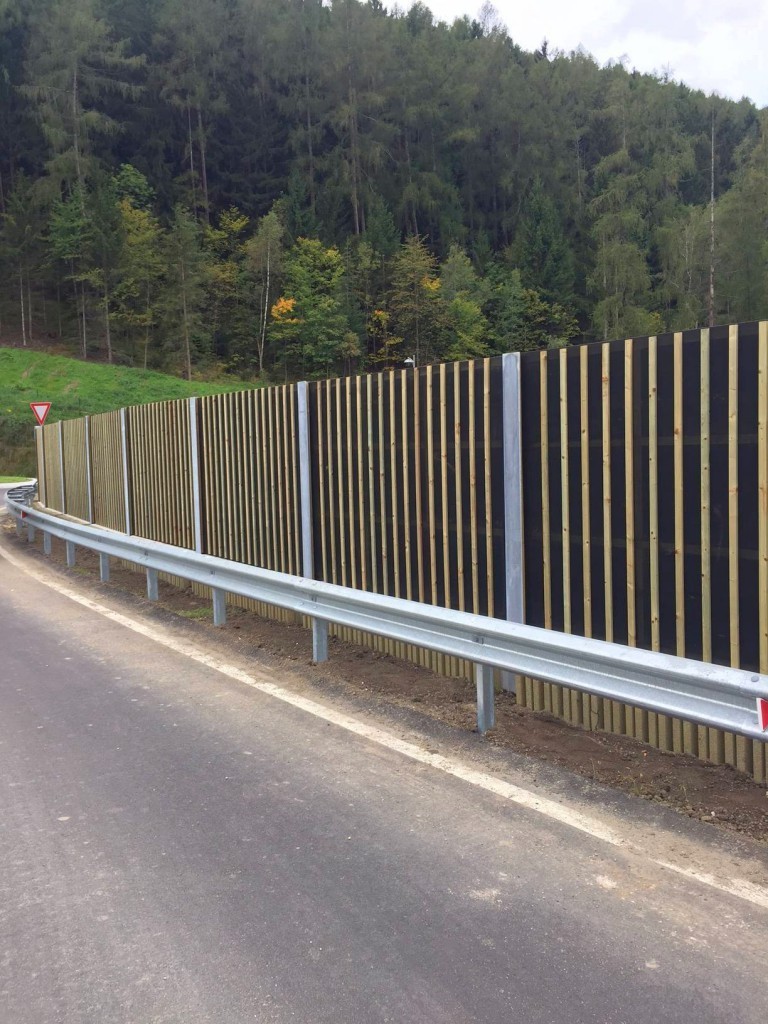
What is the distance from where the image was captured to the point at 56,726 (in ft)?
18.6

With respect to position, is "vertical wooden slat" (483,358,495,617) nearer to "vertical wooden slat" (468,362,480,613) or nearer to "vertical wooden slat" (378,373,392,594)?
"vertical wooden slat" (468,362,480,613)

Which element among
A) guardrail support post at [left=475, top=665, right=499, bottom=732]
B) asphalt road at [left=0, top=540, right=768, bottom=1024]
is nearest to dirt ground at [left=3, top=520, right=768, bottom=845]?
guardrail support post at [left=475, top=665, right=499, bottom=732]

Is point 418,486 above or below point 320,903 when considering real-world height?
above

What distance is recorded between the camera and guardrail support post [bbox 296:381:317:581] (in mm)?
7996

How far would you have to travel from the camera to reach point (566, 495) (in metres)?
5.51

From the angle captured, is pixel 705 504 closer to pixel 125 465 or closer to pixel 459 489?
pixel 459 489

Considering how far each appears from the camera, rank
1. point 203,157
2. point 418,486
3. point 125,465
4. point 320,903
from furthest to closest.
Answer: point 203,157
point 125,465
point 418,486
point 320,903

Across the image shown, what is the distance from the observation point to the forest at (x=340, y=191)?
62.1m

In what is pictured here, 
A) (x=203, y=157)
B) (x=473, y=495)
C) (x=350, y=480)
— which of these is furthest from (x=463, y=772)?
(x=203, y=157)

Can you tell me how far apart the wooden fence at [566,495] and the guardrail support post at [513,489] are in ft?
0.07

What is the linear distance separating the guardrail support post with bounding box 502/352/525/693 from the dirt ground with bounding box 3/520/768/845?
1.67 ft

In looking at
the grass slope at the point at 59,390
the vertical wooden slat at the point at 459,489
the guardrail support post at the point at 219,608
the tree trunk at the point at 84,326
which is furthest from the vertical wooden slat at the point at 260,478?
the tree trunk at the point at 84,326

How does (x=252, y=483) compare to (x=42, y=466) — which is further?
(x=42, y=466)

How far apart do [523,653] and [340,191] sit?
259ft
